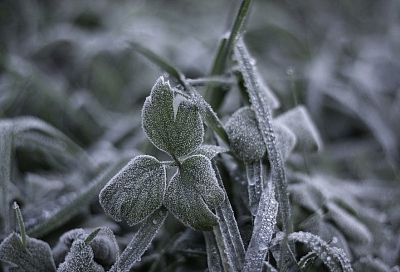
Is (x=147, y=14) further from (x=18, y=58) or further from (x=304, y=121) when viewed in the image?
(x=304, y=121)

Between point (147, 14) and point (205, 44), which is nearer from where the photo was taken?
point (205, 44)

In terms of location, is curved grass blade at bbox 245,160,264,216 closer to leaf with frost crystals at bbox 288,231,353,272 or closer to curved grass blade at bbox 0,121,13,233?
leaf with frost crystals at bbox 288,231,353,272

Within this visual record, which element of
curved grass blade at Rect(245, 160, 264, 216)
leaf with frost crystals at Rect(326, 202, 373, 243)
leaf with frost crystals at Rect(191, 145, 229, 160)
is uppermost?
leaf with frost crystals at Rect(191, 145, 229, 160)

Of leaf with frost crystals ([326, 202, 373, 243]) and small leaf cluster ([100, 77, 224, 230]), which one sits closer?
small leaf cluster ([100, 77, 224, 230])

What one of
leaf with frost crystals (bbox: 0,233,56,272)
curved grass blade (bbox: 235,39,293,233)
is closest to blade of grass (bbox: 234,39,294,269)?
curved grass blade (bbox: 235,39,293,233)

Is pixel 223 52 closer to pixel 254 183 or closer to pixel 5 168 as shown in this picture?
pixel 254 183

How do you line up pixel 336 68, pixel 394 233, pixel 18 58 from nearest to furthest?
pixel 394 233, pixel 18 58, pixel 336 68

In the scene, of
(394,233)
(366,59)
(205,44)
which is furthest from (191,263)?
(366,59)

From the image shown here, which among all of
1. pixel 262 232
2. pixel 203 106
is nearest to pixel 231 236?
pixel 262 232
